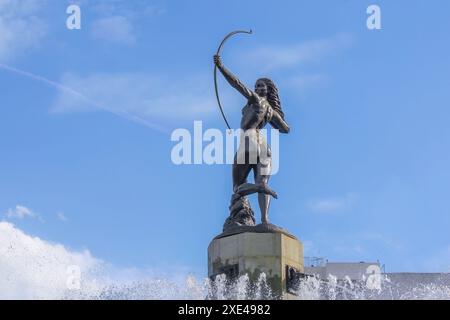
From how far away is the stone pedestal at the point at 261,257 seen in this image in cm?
2541

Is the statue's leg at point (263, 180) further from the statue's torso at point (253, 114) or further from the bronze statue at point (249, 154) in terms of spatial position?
the statue's torso at point (253, 114)

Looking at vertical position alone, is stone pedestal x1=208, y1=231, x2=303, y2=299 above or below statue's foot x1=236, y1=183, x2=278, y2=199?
below

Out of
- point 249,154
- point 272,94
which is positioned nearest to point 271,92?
point 272,94

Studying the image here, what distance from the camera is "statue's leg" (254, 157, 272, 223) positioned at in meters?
26.5

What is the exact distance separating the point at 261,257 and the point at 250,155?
3319mm

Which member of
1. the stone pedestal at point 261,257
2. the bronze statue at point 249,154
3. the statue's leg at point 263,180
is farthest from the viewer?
the bronze statue at point 249,154

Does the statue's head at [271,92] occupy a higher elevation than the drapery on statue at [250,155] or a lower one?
higher

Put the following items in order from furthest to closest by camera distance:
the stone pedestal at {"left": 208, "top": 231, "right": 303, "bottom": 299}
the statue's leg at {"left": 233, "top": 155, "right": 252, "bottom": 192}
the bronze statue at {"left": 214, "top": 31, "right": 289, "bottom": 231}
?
the statue's leg at {"left": 233, "top": 155, "right": 252, "bottom": 192}, the bronze statue at {"left": 214, "top": 31, "right": 289, "bottom": 231}, the stone pedestal at {"left": 208, "top": 231, "right": 303, "bottom": 299}

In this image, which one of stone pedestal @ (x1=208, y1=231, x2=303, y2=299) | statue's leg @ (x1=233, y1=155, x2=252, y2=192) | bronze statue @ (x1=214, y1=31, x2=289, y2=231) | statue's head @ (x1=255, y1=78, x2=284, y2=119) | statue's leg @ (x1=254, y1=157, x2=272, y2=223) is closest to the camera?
stone pedestal @ (x1=208, y1=231, x2=303, y2=299)

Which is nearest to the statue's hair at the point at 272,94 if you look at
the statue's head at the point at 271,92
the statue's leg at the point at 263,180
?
the statue's head at the point at 271,92

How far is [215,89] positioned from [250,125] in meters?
1.56

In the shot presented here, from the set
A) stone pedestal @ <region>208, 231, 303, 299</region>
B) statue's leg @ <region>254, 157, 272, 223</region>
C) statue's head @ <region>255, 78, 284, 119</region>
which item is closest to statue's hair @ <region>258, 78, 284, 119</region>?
statue's head @ <region>255, 78, 284, 119</region>

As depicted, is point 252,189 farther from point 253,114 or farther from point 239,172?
point 253,114

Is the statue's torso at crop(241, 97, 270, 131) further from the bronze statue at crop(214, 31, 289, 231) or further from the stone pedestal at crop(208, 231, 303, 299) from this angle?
the stone pedestal at crop(208, 231, 303, 299)
